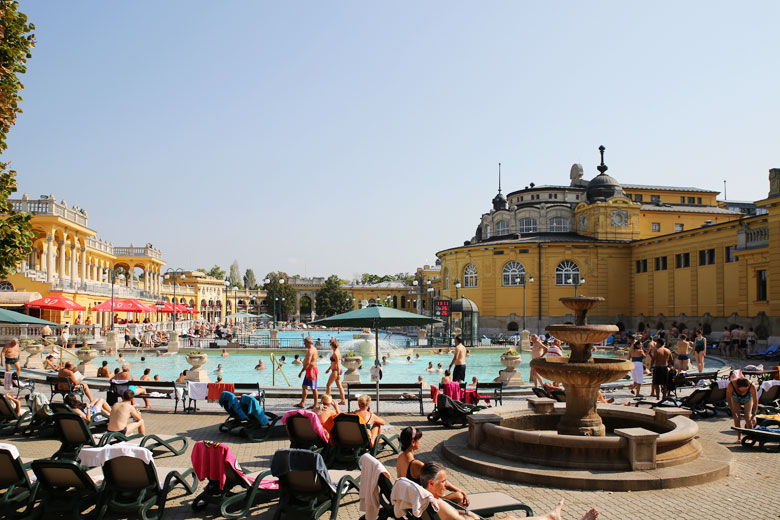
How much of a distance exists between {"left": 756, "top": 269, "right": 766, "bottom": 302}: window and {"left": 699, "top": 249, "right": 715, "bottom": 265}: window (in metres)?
6.60

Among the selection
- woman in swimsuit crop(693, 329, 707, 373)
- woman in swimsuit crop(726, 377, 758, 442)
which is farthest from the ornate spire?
woman in swimsuit crop(726, 377, 758, 442)

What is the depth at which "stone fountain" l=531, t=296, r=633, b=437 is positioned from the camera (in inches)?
361

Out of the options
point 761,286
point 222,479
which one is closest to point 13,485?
point 222,479

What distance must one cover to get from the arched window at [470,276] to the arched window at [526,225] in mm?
6763

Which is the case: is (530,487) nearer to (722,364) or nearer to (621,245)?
(722,364)

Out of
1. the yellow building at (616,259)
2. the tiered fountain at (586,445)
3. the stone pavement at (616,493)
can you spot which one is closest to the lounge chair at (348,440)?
the stone pavement at (616,493)

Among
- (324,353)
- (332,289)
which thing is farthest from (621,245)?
(332,289)

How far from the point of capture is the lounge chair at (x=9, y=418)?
1113cm

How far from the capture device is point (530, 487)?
307 inches

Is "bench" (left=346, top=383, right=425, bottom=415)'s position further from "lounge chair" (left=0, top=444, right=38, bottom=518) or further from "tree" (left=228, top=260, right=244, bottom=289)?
"tree" (left=228, top=260, right=244, bottom=289)

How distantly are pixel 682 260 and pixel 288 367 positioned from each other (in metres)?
31.5

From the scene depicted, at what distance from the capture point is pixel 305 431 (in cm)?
892

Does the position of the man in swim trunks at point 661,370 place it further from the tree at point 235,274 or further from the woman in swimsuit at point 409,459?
the tree at point 235,274

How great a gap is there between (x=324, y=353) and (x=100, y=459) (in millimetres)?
27541
